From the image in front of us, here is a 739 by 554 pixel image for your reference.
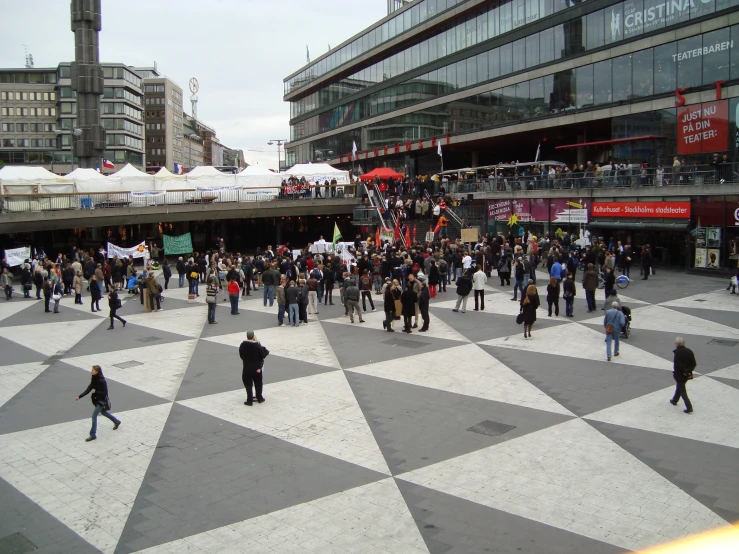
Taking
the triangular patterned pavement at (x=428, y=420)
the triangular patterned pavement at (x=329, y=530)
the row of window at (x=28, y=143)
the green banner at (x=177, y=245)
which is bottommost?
the triangular patterned pavement at (x=329, y=530)

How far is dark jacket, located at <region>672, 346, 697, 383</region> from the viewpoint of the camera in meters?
11.4

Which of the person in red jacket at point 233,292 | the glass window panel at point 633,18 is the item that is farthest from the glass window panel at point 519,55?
the person in red jacket at point 233,292

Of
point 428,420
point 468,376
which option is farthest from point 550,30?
point 428,420

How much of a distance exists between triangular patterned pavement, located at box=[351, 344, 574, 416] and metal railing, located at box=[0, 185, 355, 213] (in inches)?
1119

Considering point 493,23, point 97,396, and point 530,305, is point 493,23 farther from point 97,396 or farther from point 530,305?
point 97,396

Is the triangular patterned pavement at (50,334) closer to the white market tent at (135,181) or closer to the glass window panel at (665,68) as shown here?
the white market tent at (135,181)

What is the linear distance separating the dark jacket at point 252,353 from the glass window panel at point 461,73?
44172 mm

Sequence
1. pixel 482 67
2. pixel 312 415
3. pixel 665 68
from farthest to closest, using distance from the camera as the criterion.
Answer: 1. pixel 482 67
2. pixel 665 68
3. pixel 312 415

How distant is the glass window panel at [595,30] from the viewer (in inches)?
1537

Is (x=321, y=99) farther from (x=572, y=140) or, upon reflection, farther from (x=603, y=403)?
(x=603, y=403)

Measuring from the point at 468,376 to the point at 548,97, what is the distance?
34.1 metres

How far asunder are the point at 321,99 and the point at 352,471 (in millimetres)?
74709

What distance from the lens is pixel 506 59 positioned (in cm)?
4722

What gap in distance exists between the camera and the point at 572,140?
47.8 m
